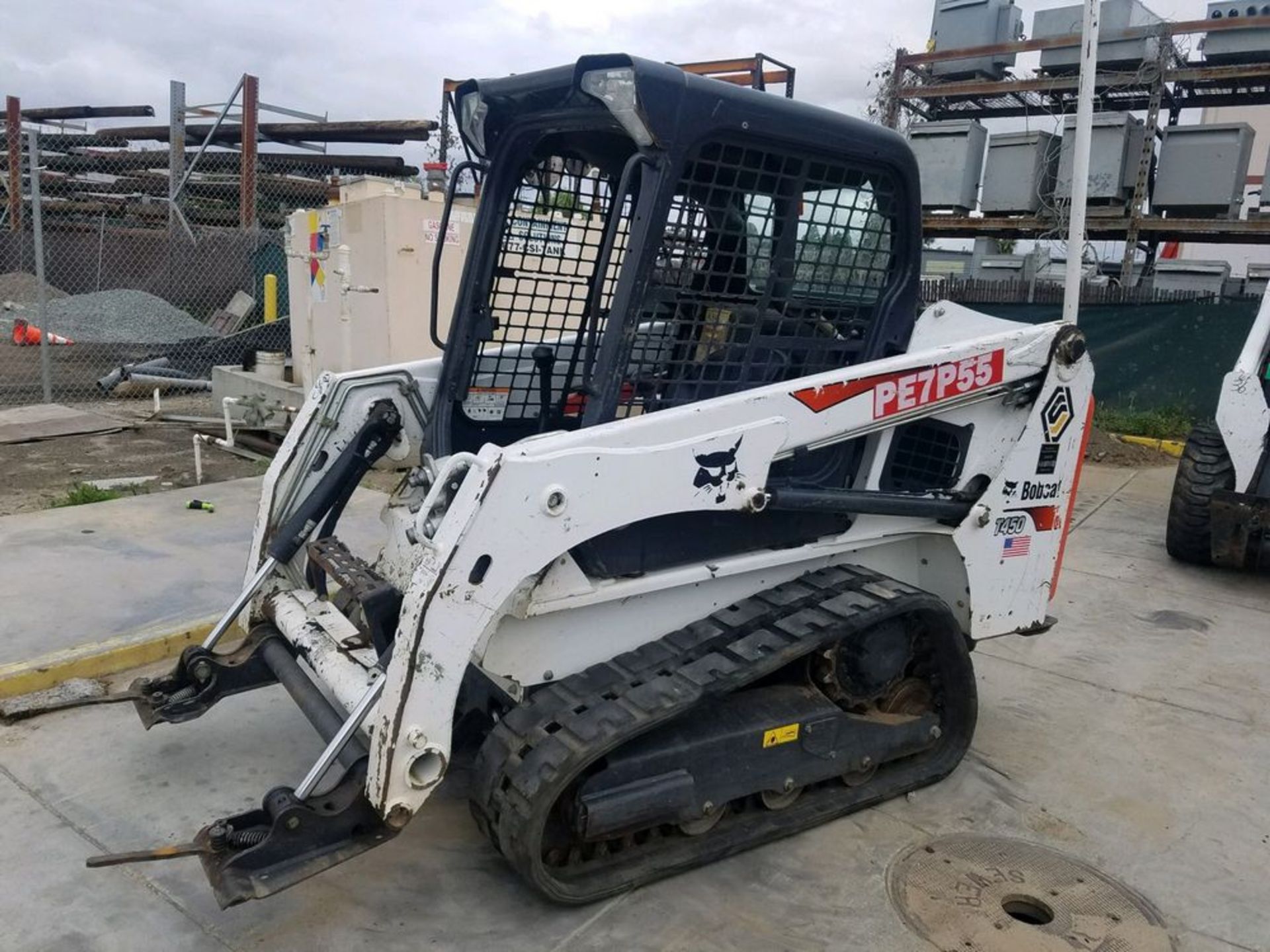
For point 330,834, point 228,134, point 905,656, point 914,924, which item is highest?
point 228,134

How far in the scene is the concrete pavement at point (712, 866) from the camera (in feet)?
8.91

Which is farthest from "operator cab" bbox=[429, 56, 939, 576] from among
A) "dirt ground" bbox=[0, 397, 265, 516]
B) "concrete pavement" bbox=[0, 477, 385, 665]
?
"dirt ground" bbox=[0, 397, 265, 516]

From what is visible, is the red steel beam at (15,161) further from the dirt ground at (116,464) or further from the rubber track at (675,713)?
the rubber track at (675,713)

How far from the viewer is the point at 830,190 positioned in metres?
3.24

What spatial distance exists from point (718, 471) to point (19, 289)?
608 inches

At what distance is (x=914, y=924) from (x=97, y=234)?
15.1 meters

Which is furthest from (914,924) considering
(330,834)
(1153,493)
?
(1153,493)

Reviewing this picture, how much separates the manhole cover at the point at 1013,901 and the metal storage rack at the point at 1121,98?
11025 millimetres

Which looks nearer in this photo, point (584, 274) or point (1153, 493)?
point (584, 274)

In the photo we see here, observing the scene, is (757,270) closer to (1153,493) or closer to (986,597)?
(986,597)

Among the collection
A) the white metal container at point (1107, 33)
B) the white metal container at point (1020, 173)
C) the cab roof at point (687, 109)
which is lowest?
the cab roof at point (687, 109)

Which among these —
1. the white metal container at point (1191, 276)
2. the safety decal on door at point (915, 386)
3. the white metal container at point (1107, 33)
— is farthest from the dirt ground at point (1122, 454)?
the safety decal on door at point (915, 386)

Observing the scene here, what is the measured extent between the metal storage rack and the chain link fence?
25.5 ft

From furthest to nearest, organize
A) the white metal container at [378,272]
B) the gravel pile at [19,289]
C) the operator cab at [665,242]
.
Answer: the gravel pile at [19,289] → the white metal container at [378,272] → the operator cab at [665,242]
